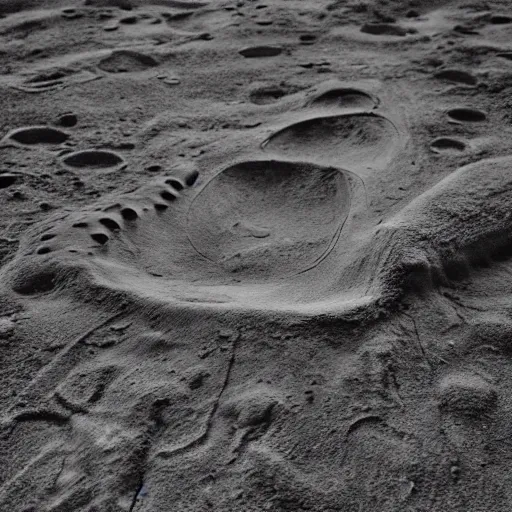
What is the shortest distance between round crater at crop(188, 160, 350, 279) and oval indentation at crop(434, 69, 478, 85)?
2.43 feet

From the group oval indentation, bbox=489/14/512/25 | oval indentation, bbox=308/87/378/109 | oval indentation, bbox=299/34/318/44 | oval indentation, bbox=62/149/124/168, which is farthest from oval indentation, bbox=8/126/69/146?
oval indentation, bbox=489/14/512/25

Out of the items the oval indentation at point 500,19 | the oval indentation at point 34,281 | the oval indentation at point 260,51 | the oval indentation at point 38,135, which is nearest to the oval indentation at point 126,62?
the oval indentation at point 260,51

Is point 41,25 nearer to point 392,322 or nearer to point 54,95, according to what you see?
point 54,95

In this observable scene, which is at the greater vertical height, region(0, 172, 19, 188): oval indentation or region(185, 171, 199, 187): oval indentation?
region(0, 172, 19, 188): oval indentation

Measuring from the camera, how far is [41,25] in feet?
10.2

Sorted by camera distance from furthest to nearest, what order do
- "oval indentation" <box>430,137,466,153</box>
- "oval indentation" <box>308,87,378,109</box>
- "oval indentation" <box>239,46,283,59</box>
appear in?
"oval indentation" <box>239,46,283,59</box>
"oval indentation" <box>308,87,378,109</box>
"oval indentation" <box>430,137,466,153</box>

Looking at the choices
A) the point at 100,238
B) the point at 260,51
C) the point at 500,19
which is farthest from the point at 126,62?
the point at 500,19

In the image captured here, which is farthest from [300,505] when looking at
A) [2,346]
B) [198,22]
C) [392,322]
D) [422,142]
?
[198,22]

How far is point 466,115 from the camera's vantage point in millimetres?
2379

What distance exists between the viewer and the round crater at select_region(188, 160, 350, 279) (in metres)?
1.84

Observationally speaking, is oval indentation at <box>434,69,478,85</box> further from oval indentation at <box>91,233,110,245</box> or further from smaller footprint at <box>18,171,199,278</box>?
oval indentation at <box>91,233,110,245</box>

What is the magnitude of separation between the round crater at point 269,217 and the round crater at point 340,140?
9 cm

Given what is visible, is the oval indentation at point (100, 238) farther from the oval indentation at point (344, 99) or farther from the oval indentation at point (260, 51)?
the oval indentation at point (260, 51)

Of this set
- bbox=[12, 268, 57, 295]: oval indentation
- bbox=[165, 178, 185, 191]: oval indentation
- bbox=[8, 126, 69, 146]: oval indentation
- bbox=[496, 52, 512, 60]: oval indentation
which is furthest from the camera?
bbox=[496, 52, 512, 60]: oval indentation
